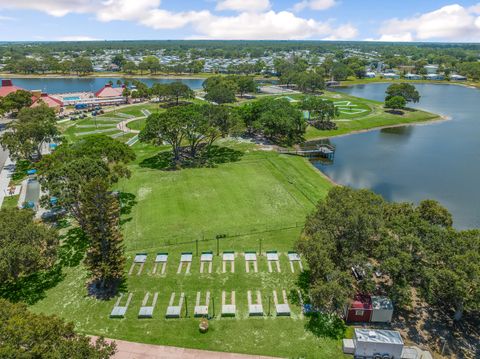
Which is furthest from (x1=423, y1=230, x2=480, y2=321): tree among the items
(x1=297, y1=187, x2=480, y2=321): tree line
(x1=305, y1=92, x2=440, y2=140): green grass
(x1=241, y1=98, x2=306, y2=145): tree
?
(x1=305, y1=92, x2=440, y2=140): green grass

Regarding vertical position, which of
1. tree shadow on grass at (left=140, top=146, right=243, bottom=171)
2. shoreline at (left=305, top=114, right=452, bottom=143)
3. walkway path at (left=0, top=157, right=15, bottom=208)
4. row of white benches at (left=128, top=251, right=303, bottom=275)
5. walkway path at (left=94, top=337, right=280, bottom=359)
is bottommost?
walkway path at (left=94, top=337, right=280, bottom=359)

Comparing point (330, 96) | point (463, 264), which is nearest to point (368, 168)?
point (463, 264)

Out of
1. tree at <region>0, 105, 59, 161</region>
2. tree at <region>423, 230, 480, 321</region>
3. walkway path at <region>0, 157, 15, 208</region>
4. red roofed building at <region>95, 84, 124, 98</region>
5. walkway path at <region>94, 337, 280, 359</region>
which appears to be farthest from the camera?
red roofed building at <region>95, 84, 124, 98</region>

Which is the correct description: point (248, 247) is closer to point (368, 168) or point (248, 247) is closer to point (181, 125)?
point (181, 125)

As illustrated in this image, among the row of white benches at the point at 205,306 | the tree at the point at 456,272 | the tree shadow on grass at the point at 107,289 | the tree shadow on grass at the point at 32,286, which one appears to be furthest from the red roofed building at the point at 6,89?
the tree at the point at 456,272

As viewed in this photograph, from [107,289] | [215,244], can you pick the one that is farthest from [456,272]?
[107,289]

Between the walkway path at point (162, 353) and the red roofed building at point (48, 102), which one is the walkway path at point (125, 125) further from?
the walkway path at point (162, 353)

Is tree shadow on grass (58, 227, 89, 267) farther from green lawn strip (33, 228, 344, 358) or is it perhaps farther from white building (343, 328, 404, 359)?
white building (343, 328, 404, 359)
